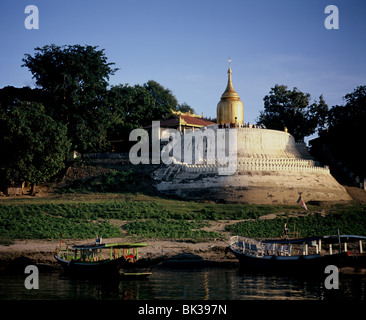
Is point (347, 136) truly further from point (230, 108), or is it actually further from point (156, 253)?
point (156, 253)

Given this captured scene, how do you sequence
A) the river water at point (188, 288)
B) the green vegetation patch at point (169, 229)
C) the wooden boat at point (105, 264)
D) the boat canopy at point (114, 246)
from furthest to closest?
the green vegetation patch at point (169, 229) → the boat canopy at point (114, 246) → the wooden boat at point (105, 264) → the river water at point (188, 288)

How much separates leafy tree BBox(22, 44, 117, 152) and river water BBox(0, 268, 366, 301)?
1185 inches

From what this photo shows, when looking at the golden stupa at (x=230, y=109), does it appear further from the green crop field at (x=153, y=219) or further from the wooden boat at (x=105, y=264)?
the wooden boat at (x=105, y=264)

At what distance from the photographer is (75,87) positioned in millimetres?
56562

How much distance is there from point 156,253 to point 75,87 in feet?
98.8

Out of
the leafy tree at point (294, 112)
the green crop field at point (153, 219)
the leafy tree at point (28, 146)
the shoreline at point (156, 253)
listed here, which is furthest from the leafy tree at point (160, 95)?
the shoreline at point (156, 253)

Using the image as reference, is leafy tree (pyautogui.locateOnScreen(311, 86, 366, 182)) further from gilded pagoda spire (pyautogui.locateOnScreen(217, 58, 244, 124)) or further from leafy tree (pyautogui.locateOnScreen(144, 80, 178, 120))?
leafy tree (pyautogui.locateOnScreen(144, 80, 178, 120))

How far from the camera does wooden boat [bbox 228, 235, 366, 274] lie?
27.7 m

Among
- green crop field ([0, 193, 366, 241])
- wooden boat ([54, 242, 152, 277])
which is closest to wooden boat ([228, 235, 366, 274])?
green crop field ([0, 193, 366, 241])

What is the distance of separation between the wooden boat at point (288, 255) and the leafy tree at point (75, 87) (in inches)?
1121

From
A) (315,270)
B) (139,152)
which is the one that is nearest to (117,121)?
(139,152)

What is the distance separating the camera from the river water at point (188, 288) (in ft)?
70.3

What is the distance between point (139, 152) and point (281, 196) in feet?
67.1

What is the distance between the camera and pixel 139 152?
2440 inches
